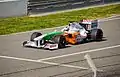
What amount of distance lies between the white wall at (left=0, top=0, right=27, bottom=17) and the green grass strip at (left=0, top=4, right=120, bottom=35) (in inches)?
17.5

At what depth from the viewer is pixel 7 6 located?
21.3 metres

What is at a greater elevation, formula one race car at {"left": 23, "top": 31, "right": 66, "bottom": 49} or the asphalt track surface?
formula one race car at {"left": 23, "top": 31, "right": 66, "bottom": 49}

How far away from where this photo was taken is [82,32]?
15.0 m

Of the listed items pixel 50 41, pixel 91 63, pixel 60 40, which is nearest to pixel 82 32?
pixel 60 40

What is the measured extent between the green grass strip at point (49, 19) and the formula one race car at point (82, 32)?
392cm

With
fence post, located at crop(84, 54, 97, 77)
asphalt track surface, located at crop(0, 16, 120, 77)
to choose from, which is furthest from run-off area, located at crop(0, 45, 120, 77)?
fence post, located at crop(84, 54, 97, 77)

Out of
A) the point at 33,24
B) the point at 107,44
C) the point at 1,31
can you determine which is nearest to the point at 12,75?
the point at 107,44

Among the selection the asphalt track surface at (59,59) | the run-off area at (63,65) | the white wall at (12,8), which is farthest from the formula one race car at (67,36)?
the white wall at (12,8)

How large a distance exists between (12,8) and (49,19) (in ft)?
7.43

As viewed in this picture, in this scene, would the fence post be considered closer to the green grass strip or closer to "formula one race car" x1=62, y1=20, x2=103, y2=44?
"formula one race car" x1=62, y1=20, x2=103, y2=44

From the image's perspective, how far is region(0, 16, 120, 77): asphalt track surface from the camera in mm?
11271

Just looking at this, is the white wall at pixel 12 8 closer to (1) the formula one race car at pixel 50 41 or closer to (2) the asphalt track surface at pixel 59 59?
(2) the asphalt track surface at pixel 59 59

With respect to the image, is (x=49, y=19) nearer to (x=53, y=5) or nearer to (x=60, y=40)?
(x=53, y=5)

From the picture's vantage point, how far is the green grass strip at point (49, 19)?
1898 centimetres
